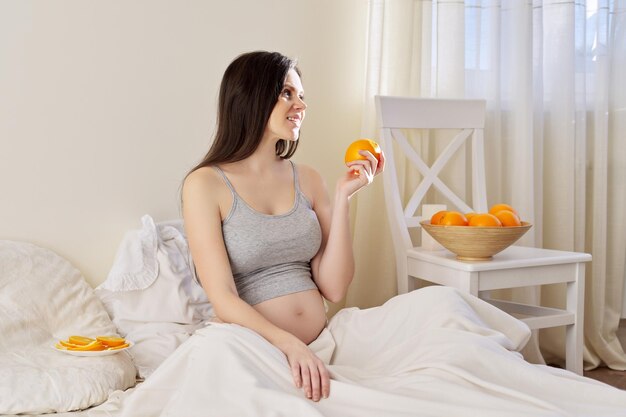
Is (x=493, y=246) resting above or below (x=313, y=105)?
below

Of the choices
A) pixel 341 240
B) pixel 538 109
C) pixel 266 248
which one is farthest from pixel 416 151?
pixel 266 248

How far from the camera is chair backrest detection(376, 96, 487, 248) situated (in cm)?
255

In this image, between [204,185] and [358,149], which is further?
[358,149]

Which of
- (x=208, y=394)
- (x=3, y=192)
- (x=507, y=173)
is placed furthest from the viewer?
(x=507, y=173)

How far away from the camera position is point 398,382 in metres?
1.35

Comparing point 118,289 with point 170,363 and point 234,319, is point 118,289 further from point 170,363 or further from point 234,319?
point 170,363

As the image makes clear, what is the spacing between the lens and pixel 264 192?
71.6 inches

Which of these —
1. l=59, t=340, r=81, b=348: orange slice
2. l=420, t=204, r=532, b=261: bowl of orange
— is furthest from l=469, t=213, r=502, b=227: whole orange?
l=59, t=340, r=81, b=348: orange slice

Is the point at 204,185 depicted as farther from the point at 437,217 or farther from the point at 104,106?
the point at 437,217

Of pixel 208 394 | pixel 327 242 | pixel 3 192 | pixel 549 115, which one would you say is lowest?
pixel 208 394

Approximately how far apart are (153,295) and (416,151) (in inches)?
48.2

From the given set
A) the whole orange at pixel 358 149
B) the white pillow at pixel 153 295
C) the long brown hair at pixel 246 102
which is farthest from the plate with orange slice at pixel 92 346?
the whole orange at pixel 358 149

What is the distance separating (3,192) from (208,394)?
1145 millimetres

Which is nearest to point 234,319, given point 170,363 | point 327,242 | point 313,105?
point 170,363
